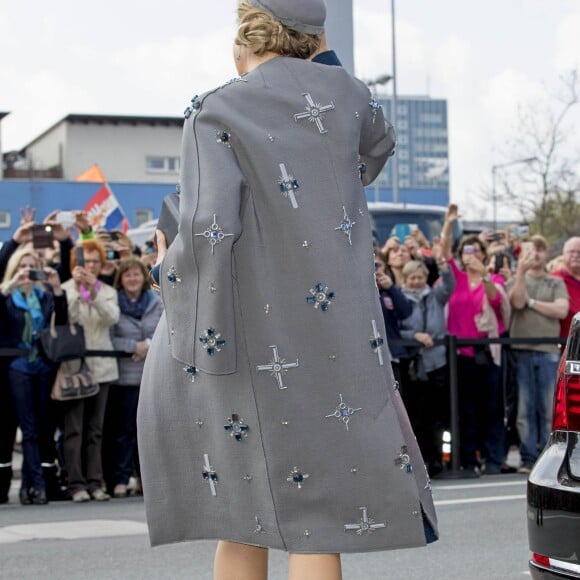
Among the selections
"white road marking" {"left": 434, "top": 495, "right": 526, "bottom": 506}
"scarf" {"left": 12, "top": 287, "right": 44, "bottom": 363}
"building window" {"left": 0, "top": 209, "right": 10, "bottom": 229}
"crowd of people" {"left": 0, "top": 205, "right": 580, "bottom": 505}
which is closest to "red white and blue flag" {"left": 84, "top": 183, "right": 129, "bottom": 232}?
"crowd of people" {"left": 0, "top": 205, "right": 580, "bottom": 505}

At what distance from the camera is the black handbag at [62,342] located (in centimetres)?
1012

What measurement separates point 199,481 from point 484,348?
893 centimetres

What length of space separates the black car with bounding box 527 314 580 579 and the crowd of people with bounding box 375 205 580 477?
24.7 ft

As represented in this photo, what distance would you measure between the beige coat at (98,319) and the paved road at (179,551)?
163 centimetres

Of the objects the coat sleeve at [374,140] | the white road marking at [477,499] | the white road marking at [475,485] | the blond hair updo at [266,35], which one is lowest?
the white road marking at [475,485]

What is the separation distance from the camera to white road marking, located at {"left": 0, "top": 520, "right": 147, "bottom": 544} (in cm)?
775

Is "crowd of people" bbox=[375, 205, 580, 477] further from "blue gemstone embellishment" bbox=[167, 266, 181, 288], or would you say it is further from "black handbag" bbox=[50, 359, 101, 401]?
"blue gemstone embellishment" bbox=[167, 266, 181, 288]

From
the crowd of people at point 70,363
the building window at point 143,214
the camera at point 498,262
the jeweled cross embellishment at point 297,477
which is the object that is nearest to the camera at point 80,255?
the crowd of people at point 70,363

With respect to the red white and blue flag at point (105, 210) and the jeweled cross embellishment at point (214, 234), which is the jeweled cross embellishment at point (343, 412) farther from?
the red white and blue flag at point (105, 210)

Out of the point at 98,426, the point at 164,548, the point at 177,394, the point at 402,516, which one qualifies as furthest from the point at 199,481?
the point at 98,426

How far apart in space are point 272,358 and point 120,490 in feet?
23.9

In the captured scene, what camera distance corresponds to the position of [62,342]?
1016 centimetres

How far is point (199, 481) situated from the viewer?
3564mm

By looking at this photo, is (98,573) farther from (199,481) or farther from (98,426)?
(98,426)
